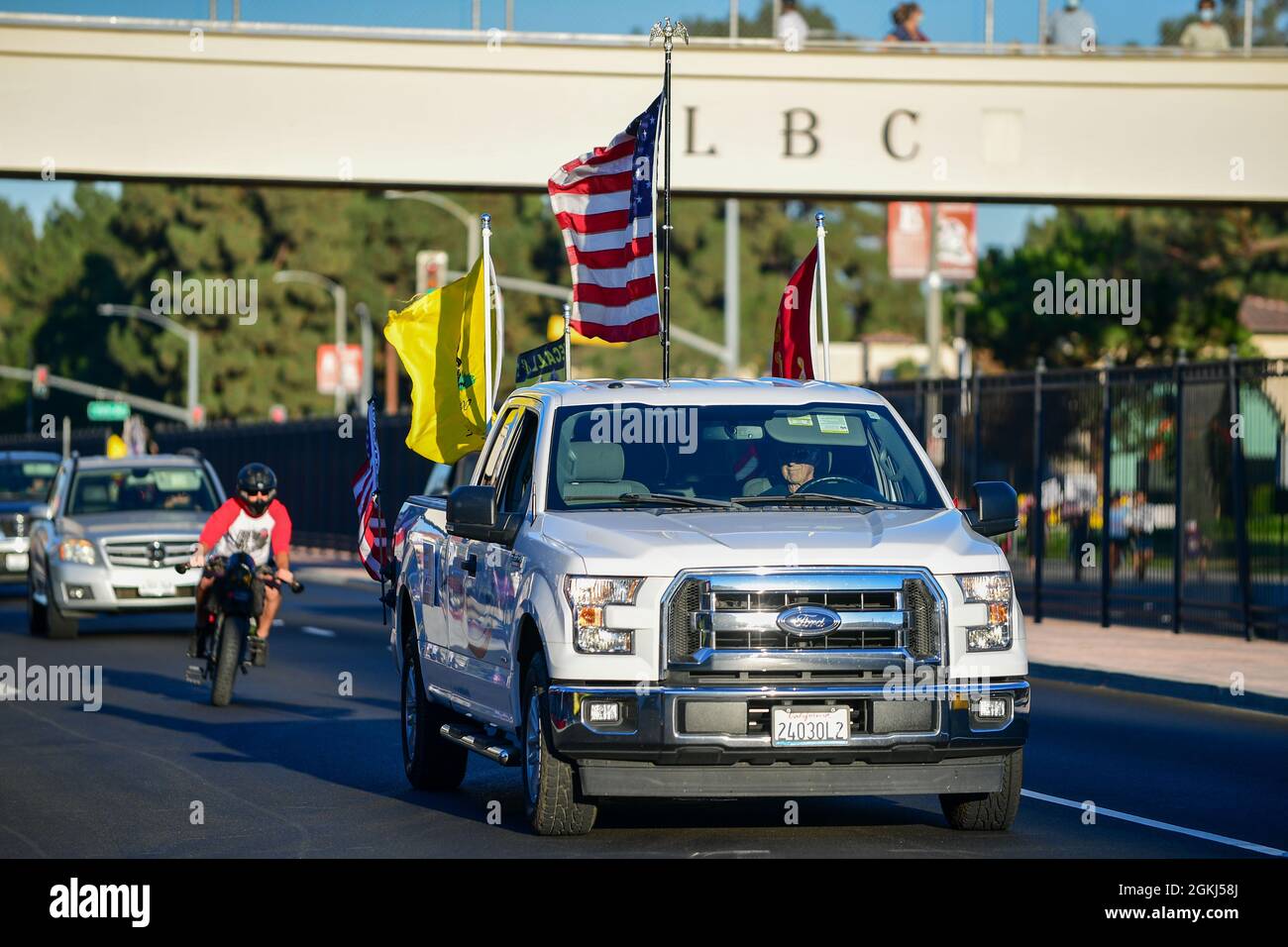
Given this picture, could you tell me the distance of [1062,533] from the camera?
2798cm

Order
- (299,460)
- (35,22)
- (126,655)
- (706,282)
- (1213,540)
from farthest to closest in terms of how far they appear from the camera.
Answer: (706,282), (299,460), (35,22), (1213,540), (126,655)

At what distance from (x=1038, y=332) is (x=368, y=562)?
48.8m

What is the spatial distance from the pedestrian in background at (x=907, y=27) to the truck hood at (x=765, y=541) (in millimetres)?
18276

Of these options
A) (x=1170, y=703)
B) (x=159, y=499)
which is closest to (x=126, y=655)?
(x=159, y=499)

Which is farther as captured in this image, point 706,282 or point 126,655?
point 706,282

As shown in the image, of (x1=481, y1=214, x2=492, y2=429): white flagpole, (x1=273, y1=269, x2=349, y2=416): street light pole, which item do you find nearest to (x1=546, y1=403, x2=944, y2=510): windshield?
(x1=481, y1=214, x2=492, y2=429): white flagpole

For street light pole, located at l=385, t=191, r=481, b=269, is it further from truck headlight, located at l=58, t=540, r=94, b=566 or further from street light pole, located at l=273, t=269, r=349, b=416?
truck headlight, located at l=58, t=540, r=94, b=566

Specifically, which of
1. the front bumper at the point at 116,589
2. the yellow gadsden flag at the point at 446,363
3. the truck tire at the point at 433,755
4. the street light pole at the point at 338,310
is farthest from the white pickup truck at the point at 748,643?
the street light pole at the point at 338,310

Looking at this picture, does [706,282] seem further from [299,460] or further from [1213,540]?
[1213,540]

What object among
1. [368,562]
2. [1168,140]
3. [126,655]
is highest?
[1168,140]

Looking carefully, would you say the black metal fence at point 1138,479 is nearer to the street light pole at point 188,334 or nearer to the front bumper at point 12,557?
the front bumper at point 12,557

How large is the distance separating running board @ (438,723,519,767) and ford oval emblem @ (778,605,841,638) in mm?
1562

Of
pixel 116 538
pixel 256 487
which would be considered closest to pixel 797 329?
pixel 256 487

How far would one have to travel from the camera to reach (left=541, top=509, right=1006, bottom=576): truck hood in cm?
995
